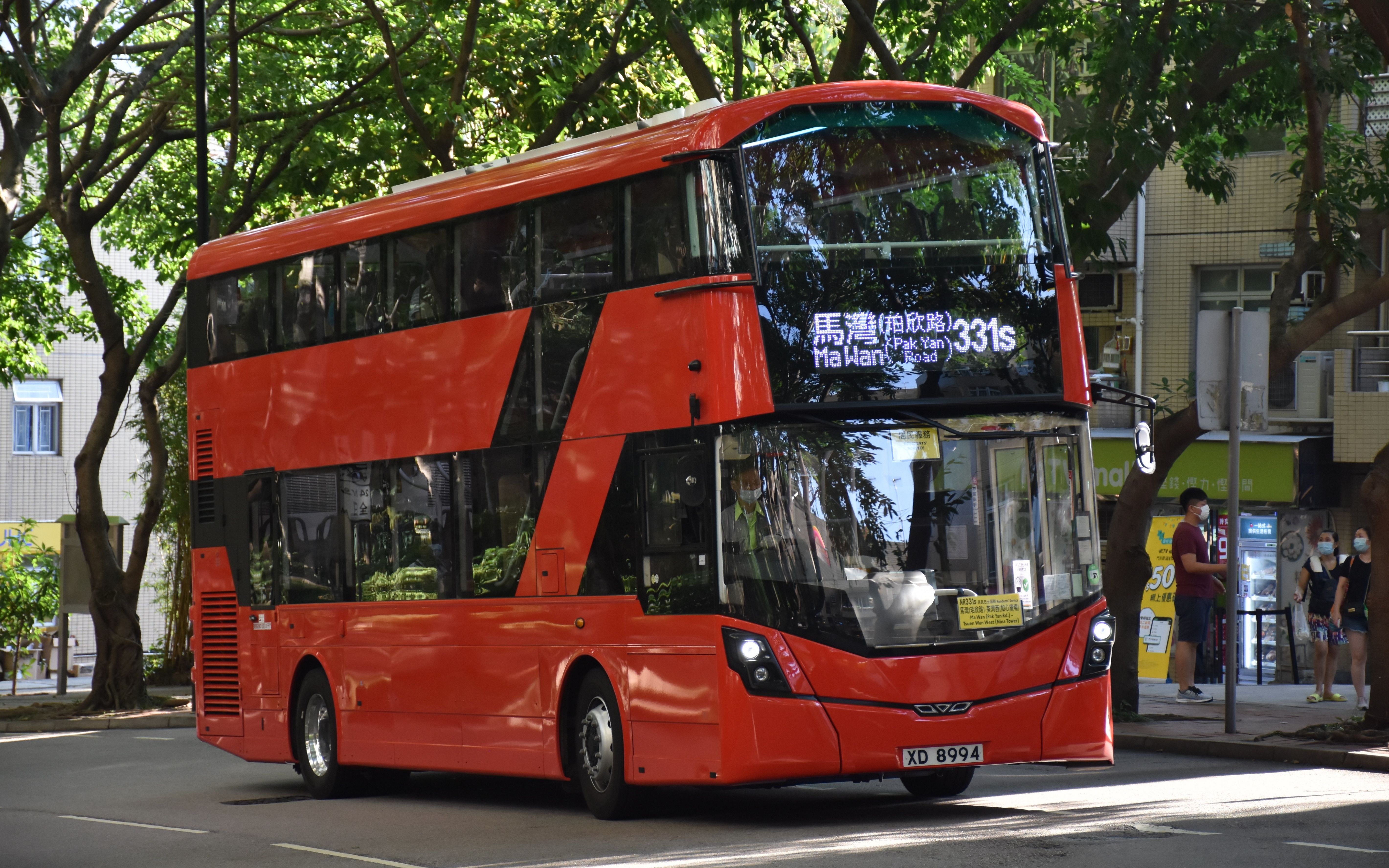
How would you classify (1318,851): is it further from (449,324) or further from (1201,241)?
(1201,241)

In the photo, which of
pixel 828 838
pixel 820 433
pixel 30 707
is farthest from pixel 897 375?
pixel 30 707

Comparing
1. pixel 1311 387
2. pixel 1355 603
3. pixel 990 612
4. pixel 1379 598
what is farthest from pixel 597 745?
pixel 1311 387

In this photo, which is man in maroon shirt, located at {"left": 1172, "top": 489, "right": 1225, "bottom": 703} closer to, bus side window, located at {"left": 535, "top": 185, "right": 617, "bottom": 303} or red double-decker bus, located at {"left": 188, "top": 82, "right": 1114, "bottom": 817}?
red double-decker bus, located at {"left": 188, "top": 82, "right": 1114, "bottom": 817}

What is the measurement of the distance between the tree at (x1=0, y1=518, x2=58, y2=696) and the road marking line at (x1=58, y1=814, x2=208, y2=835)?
1878 cm

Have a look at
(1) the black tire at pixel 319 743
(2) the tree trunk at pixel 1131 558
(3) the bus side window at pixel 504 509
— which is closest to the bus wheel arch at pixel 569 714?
(3) the bus side window at pixel 504 509

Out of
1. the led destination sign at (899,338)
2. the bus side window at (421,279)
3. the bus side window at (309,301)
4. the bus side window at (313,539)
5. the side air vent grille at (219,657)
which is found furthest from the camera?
the side air vent grille at (219,657)

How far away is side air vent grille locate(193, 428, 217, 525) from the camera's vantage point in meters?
16.3

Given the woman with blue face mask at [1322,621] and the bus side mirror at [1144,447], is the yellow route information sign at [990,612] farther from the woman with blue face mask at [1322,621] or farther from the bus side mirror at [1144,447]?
the woman with blue face mask at [1322,621]

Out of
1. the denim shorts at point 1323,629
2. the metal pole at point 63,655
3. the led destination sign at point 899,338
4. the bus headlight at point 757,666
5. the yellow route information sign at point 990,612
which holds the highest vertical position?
the led destination sign at point 899,338

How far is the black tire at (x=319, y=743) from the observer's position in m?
14.9

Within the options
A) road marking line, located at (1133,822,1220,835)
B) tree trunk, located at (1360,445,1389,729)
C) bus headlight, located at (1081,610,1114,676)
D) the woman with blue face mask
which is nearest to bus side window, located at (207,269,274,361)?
bus headlight, located at (1081,610,1114,676)

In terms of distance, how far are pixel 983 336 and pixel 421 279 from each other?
4556 millimetres

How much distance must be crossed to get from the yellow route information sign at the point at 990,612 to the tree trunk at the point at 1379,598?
5181 millimetres

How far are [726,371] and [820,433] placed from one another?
0.66 meters
